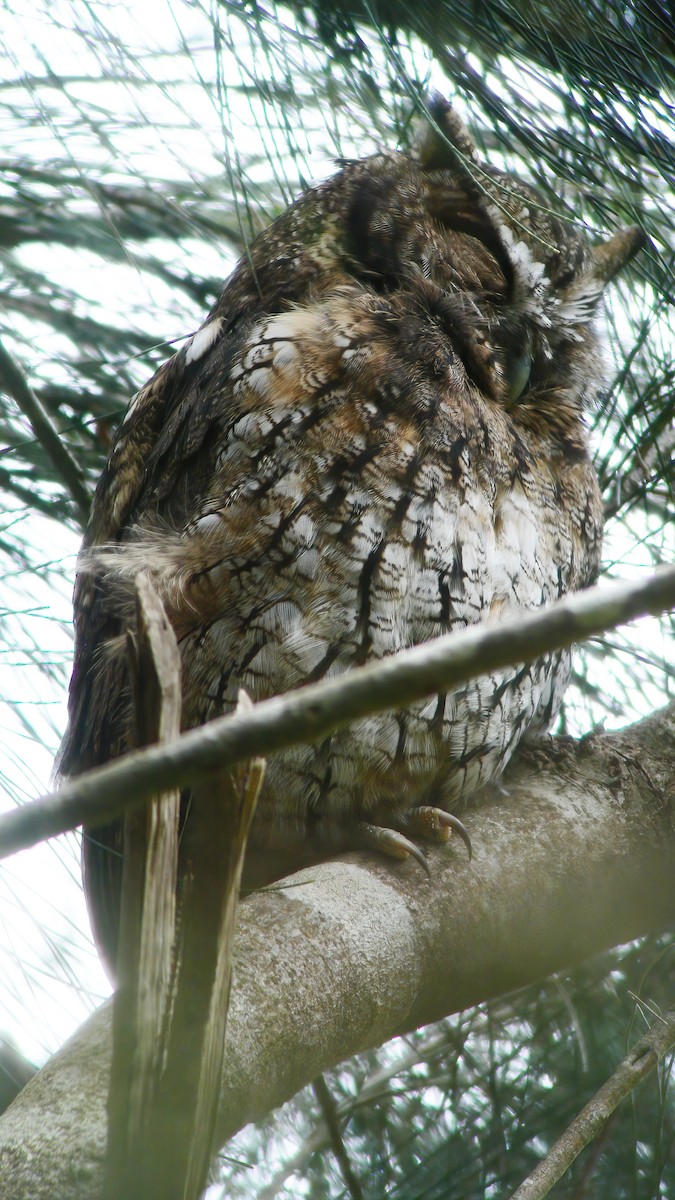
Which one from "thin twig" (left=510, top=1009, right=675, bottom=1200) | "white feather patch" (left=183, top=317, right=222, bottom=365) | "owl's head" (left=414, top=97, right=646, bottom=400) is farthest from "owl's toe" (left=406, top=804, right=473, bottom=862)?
"white feather patch" (left=183, top=317, right=222, bottom=365)

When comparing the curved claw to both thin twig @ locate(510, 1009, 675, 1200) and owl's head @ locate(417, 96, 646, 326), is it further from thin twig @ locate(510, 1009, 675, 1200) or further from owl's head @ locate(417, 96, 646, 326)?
owl's head @ locate(417, 96, 646, 326)

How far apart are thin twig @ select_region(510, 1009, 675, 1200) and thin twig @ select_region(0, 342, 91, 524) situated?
1485 mm

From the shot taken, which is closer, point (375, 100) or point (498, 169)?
point (375, 100)

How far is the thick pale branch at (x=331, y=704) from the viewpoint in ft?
2.17

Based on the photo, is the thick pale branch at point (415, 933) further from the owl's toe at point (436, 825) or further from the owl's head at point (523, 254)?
the owl's head at point (523, 254)

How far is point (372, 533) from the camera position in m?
1.77

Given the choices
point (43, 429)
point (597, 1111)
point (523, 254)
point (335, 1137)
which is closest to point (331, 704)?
point (597, 1111)

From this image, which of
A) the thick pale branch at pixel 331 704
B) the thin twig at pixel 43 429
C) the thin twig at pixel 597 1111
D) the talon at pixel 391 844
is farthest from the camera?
the thin twig at pixel 43 429

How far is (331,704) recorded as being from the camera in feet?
2.24

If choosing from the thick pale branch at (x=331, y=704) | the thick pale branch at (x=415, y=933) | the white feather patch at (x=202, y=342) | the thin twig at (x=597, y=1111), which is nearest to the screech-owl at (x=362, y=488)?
the white feather patch at (x=202, y=342)

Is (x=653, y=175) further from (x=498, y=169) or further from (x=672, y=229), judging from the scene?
(x=498, y=169)

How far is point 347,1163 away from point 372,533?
1.09m

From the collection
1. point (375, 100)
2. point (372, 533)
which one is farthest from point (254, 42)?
point (372, 533)

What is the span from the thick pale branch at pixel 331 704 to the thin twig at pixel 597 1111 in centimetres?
86
